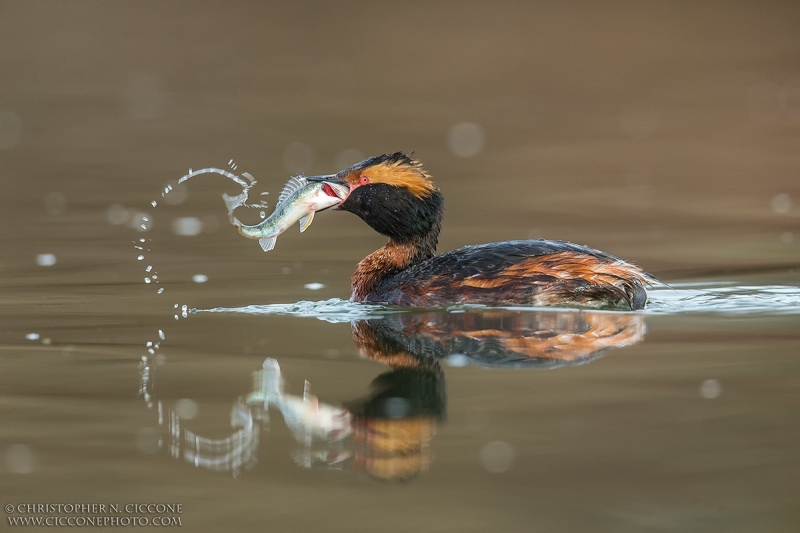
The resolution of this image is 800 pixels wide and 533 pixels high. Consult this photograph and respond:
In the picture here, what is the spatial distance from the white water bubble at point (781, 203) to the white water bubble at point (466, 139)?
4.70 m

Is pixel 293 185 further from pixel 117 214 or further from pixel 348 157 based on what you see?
pixel 348 157

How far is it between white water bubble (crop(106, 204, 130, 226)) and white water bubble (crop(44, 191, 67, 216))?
0.53 m

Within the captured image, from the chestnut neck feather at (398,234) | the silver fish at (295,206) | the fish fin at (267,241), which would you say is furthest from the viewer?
the chestnut neck feather at (398,234)

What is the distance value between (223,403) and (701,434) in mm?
2327

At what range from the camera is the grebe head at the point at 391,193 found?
9.27 m

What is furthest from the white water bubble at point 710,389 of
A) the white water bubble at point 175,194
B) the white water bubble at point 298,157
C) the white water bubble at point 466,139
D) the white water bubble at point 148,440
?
the white water bubble at point 466,139

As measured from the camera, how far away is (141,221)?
43.1 ft

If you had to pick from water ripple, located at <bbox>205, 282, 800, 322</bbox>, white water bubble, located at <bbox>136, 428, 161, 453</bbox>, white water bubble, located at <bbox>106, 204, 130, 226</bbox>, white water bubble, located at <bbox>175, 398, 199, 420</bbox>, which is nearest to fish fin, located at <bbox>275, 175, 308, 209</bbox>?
water ripple, located at <bbox>205, 282, 800, 322</bbox>

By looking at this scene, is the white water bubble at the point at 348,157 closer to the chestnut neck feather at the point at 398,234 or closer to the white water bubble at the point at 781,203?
the white water bubble at the point at 781,203

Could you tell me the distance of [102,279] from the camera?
34.4 ft

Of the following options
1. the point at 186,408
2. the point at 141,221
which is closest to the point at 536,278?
the point at 186,408

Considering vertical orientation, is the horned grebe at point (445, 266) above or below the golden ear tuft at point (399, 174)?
below

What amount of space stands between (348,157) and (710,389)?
10.7 m

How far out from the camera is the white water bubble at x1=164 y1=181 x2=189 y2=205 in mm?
14695
